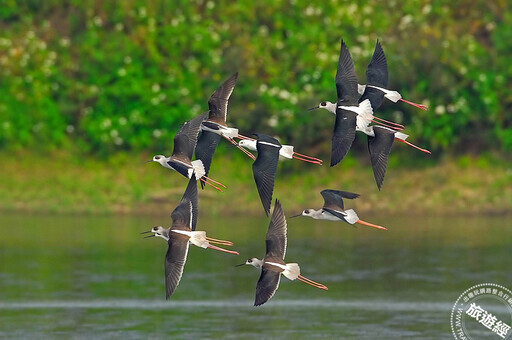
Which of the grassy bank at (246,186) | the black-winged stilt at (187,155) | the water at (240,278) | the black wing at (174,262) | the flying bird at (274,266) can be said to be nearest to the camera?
the black-winged stilt at (187,155)

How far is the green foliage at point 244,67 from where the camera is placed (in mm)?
32031

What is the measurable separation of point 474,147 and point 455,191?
62.4 inches

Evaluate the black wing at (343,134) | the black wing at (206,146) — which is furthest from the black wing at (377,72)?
the black wing at (206,146)

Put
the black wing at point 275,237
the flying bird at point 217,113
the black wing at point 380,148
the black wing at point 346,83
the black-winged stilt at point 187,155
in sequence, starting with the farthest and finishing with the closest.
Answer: the black wing at point 275,237 → the flying bird at point 217,113 → the black wing at point 380,148 → the black wing at point 346,83 → the black-winged stilt at point 187,155

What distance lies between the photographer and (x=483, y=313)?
2230cm

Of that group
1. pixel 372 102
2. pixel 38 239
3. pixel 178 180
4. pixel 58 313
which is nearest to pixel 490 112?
pixel 178 180

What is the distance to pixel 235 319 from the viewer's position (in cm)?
2178

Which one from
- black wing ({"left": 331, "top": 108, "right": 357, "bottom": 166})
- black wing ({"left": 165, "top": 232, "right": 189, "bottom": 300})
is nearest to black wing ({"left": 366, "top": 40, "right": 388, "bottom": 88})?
black wing ({"left": 331, "top": 108, "right": 357, "bottom": 166})

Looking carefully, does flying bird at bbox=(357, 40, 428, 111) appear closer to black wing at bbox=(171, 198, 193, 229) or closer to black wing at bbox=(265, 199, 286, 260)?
black wing at bbox=(265, 199, 286, 260)

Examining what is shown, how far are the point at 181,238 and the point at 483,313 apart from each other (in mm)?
8159

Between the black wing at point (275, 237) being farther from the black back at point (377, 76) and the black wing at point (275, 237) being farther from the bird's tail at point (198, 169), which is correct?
the black back at point (377, 76)

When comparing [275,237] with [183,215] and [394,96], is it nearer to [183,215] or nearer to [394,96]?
[183,215]

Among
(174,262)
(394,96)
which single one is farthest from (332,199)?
(174,262)

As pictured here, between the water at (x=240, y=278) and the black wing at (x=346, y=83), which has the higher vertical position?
the black wing at (x=346, y=83)
